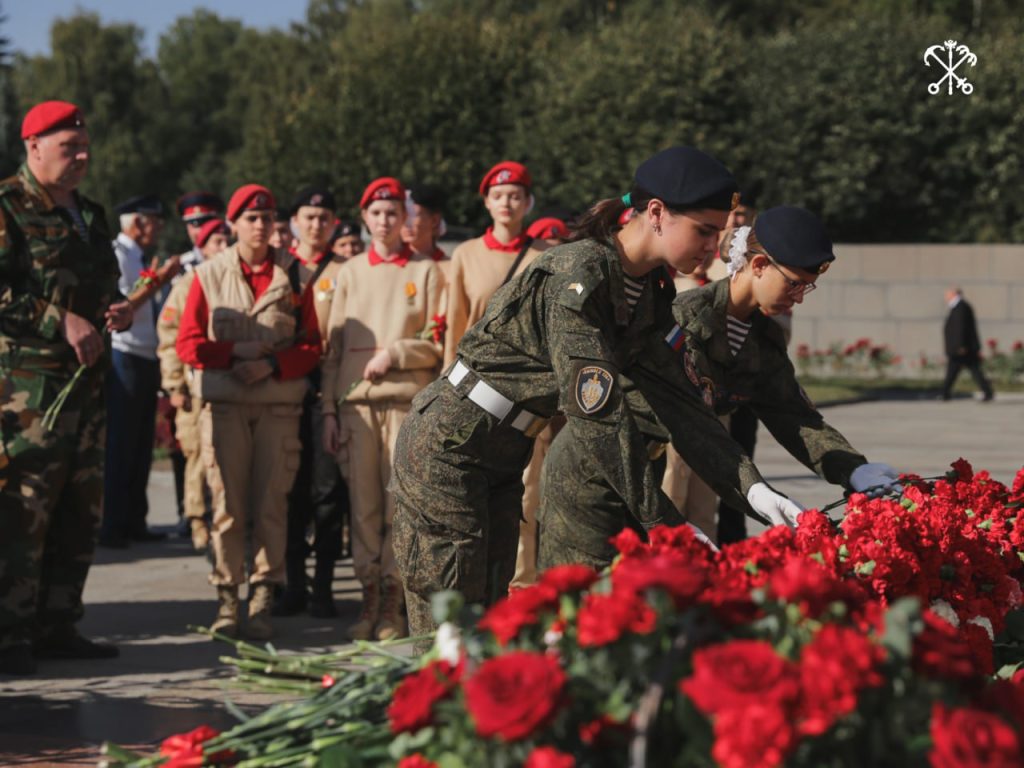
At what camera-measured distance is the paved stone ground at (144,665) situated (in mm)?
5344

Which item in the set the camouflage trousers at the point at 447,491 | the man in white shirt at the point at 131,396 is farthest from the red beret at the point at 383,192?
the camouflage trousers at the point at 447,491

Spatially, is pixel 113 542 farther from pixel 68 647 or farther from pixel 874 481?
pixel 874 481

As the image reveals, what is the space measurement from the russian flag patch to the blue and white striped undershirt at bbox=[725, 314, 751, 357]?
0.71 ft

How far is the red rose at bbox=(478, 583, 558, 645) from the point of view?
7.36ft

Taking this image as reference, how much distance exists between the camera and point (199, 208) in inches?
400

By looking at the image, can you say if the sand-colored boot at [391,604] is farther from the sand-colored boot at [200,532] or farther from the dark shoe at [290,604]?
the sand-colored boot at [200,532]

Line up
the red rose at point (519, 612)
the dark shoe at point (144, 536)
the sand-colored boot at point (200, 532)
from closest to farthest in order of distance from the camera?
the red rose at point (519, 612) < the sand-colored boot at point (200, 532) < the dark shoe at point (144, 536)

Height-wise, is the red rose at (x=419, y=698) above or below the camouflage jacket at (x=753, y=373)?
below

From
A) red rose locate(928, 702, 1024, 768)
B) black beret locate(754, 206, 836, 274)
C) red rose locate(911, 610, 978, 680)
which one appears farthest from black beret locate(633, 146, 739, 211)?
red rose locate(928, 702, 1024, 768)

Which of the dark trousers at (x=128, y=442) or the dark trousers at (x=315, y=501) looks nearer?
the dark trousers at (x=315, y=501)

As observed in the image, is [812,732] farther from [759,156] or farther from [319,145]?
[319,145]

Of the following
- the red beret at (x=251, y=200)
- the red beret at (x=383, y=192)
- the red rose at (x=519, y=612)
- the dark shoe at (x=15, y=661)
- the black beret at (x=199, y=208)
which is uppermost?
the black beret at (x=199, y=208)

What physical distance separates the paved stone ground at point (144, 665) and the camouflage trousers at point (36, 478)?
0.27 m

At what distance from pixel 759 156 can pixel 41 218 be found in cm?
2559
